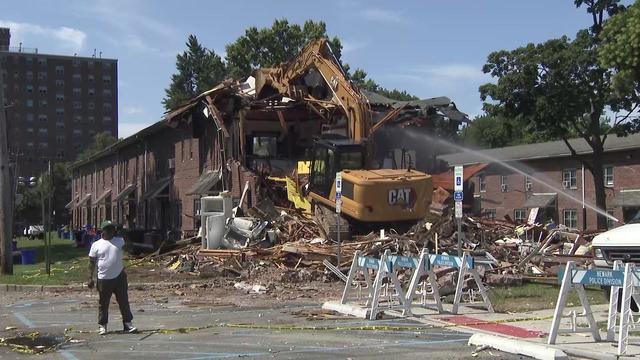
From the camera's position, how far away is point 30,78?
132750 mm

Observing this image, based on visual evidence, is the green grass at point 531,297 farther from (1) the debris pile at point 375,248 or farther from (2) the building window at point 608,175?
(2) the building window at point 608,175

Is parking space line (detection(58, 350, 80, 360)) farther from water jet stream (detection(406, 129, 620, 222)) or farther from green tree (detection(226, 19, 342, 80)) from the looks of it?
green tree (detection(226, 19, 342, 80))

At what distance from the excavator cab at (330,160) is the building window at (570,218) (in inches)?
1263

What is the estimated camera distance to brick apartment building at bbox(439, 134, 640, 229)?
1836 inches

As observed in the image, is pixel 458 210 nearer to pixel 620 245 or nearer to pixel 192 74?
pixel 620 245

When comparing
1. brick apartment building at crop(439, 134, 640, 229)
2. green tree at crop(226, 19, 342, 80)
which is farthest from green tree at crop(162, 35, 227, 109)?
brick apartment building at crop(439, 134, 640, 229)

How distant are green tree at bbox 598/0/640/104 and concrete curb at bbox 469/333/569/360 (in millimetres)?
8207

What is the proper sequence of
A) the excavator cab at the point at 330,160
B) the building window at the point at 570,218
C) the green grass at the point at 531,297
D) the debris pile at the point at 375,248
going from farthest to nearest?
the building window at the point at 570,218
the excavator cab at the point at 330,160
the debris pile at the point at 375,248
the green grass at the point at 531,297

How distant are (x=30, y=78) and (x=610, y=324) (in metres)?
138

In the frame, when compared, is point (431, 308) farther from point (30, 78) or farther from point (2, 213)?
point (30, 78)

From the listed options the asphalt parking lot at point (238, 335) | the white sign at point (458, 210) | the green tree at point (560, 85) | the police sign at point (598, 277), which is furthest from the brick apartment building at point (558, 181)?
the police sign at point (598, 277)

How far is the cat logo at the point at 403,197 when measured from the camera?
796 inches

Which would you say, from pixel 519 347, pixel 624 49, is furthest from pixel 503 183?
pixel 519 347

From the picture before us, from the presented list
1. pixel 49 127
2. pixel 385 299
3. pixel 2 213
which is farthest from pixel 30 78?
pixel 385 299
